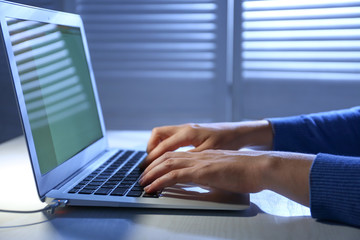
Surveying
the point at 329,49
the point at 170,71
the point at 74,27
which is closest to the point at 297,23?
the point at 329,49

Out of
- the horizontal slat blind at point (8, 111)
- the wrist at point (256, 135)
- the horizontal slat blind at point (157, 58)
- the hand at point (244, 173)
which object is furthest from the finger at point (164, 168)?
the horizontal slat blind at point (157, 58)

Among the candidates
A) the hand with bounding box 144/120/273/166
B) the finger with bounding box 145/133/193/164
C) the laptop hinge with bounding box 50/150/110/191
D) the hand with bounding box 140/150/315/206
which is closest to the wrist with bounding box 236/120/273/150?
the hand with bounding box 144/120/273/166

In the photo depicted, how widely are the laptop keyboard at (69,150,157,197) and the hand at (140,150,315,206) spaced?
29 millimetres

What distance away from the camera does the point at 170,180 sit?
645 mm

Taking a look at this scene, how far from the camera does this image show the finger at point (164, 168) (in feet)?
2.20

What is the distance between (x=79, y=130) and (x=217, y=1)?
3.02 ft

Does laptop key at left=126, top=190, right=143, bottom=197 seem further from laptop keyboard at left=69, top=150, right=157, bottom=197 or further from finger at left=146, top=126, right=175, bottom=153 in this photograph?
finger at left=146, top=126, right=175, bottom=153

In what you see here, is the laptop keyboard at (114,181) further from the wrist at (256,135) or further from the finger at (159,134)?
the wrist at (256,135)

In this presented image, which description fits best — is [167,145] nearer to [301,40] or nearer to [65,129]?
[65,129]

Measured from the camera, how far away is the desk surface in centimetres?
54

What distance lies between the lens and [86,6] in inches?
63.6

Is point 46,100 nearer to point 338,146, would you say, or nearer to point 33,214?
point 33,214

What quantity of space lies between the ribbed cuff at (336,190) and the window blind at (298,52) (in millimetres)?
972

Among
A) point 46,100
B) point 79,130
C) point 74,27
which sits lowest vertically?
point 79,130
